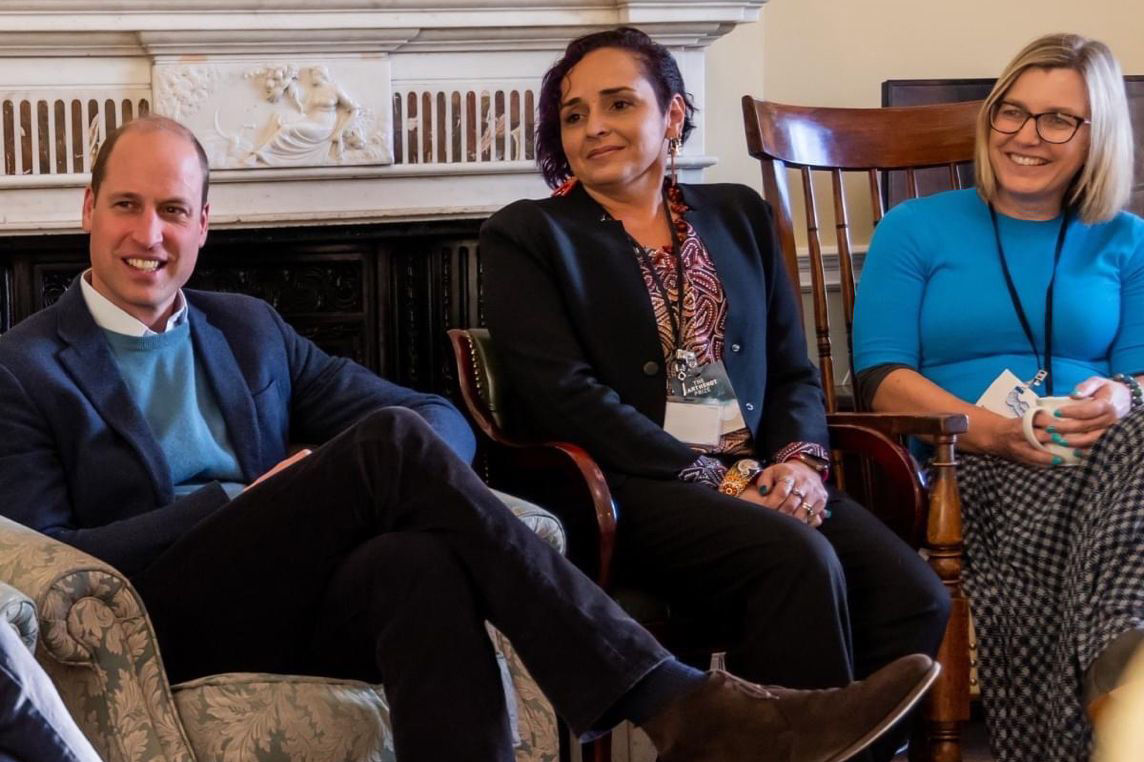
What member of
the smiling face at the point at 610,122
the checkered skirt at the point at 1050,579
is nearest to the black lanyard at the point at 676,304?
the smiling face at the point at 610,122

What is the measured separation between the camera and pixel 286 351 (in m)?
2.21

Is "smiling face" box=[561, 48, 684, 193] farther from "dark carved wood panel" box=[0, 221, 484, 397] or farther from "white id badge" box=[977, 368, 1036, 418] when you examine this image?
"white id badge" box=[977, 368, 1036, 418]

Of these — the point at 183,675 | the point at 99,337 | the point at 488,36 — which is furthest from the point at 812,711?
the point at 488,36

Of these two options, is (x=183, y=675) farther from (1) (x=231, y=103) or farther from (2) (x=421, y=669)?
(1) (x=231, y=103)

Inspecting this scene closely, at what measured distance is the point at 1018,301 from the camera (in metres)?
2.49

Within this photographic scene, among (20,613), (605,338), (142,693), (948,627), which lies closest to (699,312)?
(605,338)

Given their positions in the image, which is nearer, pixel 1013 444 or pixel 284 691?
pixel 284 691

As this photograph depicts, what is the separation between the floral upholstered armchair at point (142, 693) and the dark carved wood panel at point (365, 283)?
102cm

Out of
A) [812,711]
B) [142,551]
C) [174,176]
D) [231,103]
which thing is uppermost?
[231,103]

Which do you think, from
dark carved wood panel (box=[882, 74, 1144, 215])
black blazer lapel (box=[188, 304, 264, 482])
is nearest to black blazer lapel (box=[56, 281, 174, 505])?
black blazer lapel (box=[188, 304, 264, 482])

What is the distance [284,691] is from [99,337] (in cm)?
56

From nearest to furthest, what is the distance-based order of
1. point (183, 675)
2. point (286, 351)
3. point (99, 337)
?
1. point (183, 675)
2. point (99, 337)
3. point (286, 351)

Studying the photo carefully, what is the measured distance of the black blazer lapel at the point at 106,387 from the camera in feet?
6.25

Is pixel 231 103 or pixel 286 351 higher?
pixel 231 103
